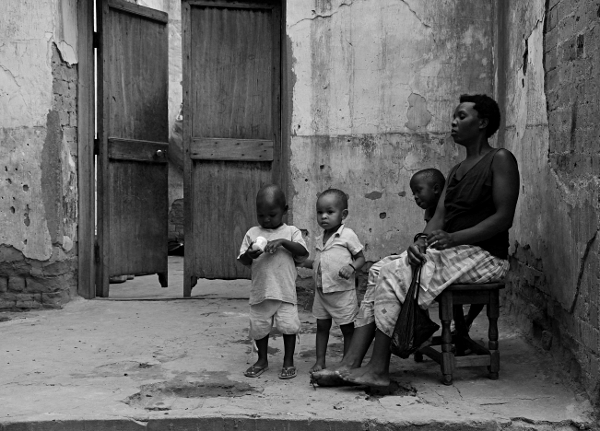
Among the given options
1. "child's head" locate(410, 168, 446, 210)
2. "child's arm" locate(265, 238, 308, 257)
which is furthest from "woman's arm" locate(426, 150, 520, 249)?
"child's arm" locate(265, 238, 308, 257)

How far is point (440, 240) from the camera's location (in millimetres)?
3686

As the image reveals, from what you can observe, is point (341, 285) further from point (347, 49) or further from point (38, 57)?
point (38, 57)

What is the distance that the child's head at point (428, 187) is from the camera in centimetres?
409

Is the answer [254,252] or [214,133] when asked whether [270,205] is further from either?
[214,133]

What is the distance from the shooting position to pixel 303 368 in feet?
13.2

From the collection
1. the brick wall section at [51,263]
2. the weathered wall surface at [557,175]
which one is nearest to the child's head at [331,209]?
the weathered wall surface at [557,175]

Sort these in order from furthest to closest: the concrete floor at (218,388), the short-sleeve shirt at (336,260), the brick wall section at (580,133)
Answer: the short-sleeve shirt at (336,260)
the brick wall section at (580,133)
the concrete floor at (218,388)

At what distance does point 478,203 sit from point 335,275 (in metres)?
0.87

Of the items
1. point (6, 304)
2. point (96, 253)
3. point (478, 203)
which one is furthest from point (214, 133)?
point (478, 203)

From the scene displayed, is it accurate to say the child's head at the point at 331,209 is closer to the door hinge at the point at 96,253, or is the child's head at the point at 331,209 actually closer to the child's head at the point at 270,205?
the child's head at the point at 270,205

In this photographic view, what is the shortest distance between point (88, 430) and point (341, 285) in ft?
4.87

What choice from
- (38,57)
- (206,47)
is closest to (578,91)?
(206,47)

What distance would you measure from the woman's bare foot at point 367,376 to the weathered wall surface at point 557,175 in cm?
96

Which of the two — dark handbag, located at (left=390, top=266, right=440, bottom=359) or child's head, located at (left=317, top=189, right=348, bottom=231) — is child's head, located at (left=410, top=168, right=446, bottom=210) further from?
dark handbag, located at (left=390, top=266, right=440, bottom=359)
